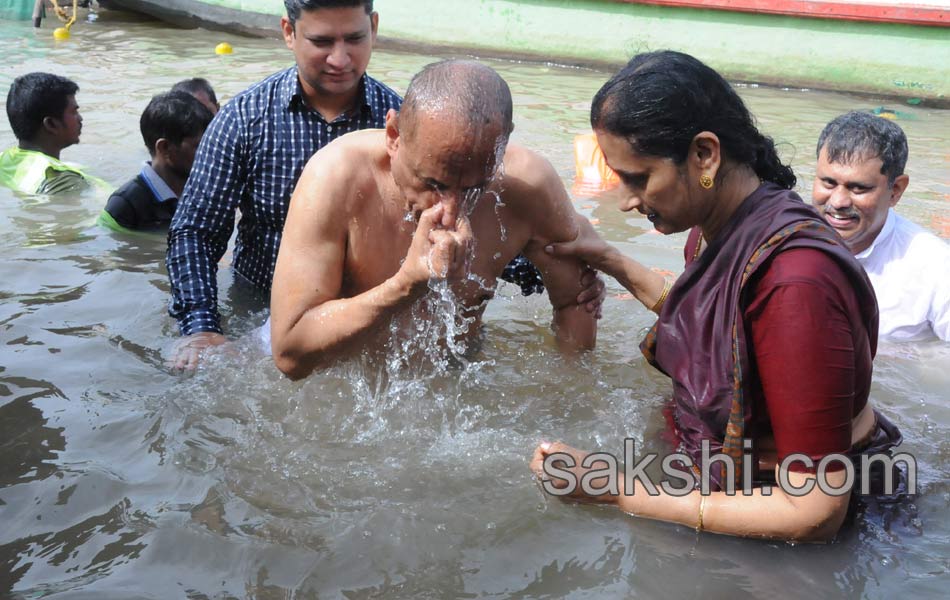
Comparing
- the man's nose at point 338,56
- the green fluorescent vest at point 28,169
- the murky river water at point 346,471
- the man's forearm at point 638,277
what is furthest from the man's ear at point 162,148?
the man's forearm at point 638,277

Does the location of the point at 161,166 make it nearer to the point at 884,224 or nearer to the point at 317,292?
the point at 317,292

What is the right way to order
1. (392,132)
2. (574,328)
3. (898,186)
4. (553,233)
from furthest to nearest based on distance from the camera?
(898,186), (574,328), (553,233), (392,132)

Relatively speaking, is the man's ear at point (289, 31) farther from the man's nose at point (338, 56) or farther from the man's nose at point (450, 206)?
the man's nose at point (450, 206)

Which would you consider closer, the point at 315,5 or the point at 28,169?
the point at 315,5

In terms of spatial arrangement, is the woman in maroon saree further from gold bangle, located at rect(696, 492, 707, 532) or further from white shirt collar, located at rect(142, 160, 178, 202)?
white shirt collar, located at rect(142, 160, 178, 202)

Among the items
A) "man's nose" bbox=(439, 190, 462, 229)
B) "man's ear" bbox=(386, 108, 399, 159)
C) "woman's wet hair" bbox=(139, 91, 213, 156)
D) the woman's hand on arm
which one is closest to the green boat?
"woman's wet hair" bbox=(139, 91, 213, 156)

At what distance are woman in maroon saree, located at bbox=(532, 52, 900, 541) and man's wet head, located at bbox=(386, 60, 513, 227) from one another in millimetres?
379

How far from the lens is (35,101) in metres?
6.78

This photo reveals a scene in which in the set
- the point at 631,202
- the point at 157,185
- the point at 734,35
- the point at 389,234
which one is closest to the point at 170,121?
the point at 157,185

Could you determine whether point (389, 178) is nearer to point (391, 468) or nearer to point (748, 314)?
point (391, 468)

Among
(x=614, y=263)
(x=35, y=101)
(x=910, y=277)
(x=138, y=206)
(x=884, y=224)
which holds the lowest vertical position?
(x=138, y=206)

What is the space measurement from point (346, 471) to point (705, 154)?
161cm

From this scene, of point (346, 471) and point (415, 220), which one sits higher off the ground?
point (415, 220)

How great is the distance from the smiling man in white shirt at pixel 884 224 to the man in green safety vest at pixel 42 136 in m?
5.09
